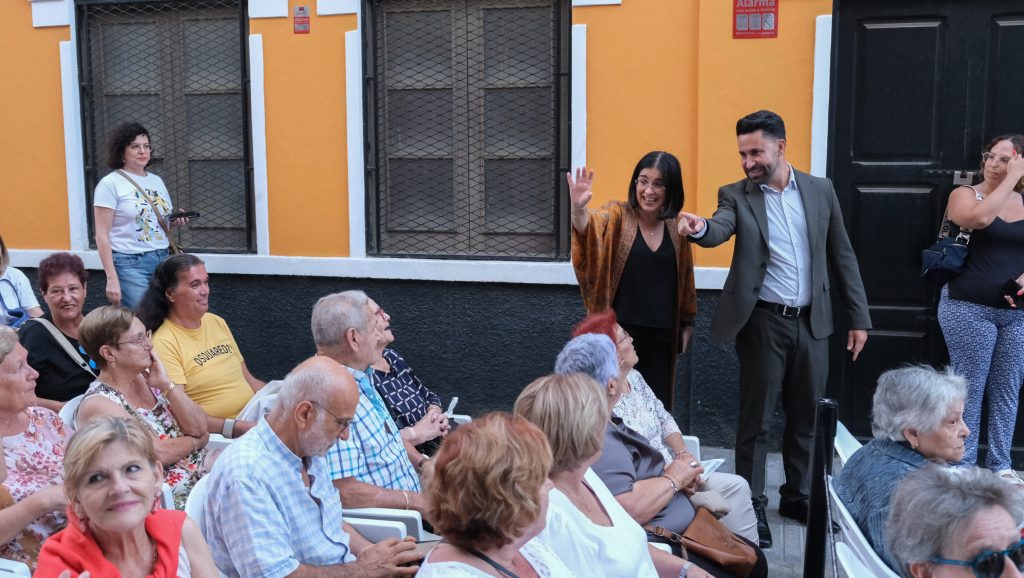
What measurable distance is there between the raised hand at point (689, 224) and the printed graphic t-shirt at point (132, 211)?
3199 mm

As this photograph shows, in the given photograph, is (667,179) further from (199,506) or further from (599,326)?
(199,506)

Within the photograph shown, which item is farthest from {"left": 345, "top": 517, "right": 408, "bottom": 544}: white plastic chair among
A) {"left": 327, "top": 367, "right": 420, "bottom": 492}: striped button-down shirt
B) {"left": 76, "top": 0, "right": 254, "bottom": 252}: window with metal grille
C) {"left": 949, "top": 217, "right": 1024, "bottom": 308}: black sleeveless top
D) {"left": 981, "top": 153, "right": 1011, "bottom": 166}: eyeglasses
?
{"left": 76, "top": 0, "right": 254, "bottom": 252}: window with metal grille

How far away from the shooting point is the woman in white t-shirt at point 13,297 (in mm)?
5238

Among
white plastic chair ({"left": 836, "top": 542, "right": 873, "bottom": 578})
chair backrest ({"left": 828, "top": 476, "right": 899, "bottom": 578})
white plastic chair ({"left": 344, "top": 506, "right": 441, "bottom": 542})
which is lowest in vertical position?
white plastic chair ({"left": 344, "top": 506, "right": 441, "bottom": 542})

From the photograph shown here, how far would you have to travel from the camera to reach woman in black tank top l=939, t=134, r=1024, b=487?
16.7 ft

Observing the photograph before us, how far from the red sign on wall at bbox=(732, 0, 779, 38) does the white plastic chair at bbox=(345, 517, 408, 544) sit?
11.2 ft

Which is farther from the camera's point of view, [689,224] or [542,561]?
[689,224]

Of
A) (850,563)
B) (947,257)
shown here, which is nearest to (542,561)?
(850,563)

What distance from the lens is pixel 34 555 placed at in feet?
10.2

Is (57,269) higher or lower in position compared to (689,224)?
lower

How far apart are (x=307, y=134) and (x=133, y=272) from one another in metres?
1.30

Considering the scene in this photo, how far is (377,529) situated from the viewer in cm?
349

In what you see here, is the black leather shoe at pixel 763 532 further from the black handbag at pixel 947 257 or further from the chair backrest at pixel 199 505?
the chair backrest at pixel 199 505

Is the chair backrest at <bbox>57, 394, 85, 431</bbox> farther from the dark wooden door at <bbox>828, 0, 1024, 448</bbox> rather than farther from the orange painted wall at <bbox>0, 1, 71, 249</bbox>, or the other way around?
the dark wooden door at <bbox>828, 0, 1024, 448</bbox>
